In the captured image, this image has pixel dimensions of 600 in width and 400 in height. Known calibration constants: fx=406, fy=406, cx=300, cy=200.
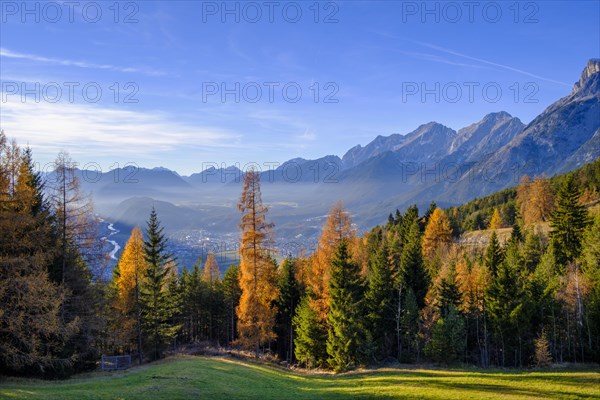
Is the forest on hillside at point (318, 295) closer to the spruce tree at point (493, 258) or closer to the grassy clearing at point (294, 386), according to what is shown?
the spruce tree at point (493, 258)

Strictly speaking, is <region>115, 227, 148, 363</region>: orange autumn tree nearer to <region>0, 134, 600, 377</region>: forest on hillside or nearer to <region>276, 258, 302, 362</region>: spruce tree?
<region>0, 134, 600, 377</region>: forest on hillside

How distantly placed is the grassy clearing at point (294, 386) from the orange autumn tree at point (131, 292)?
38.2 feet

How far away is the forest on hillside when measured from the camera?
32.1 meters

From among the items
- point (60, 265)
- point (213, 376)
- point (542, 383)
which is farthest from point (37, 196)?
point (542, 383)

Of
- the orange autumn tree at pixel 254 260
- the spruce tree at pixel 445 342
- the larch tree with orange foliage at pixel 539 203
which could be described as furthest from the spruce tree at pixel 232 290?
the larch tree with orange foliage at pixel 539 203

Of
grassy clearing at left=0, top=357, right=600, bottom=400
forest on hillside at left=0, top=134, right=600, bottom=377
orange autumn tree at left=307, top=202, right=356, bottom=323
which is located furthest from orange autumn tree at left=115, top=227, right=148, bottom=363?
orange autumn tree at left=307, top=202, right=356, bottom=323

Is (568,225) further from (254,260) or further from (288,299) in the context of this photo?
(254,260)

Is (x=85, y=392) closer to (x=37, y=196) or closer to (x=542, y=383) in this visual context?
(x=37, y=196)

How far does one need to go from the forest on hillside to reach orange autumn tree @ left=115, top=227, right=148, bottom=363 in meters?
0.13

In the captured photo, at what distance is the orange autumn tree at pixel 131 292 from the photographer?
4666cm

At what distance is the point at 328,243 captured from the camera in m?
48.7

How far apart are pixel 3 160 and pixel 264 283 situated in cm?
2539

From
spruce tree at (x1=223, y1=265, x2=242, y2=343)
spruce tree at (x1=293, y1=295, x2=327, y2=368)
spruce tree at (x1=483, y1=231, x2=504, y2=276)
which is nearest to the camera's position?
spruce tree at (x1=293, y1=295, x2=327, y2=368)

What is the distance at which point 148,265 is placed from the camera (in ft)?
156
